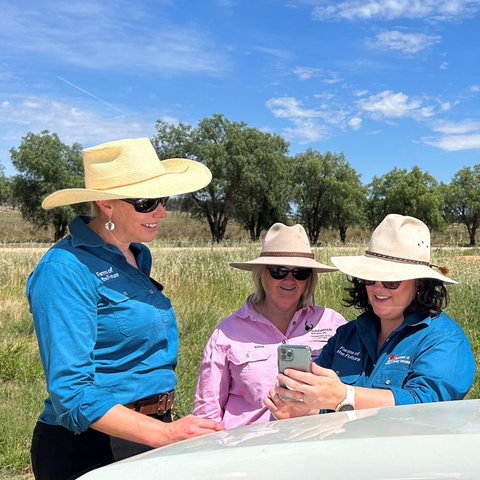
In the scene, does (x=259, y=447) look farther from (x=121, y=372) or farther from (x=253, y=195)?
(x=253, y=195)

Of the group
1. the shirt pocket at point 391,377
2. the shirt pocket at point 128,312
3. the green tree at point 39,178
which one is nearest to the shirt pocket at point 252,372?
the shirt pocket at point 391,377

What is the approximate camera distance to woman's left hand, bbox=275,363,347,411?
80.4 inches

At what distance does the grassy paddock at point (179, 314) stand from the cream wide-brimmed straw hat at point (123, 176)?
8.78 ft

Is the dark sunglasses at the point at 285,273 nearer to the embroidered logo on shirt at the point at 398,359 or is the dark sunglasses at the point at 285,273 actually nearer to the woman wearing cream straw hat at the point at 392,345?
the woman wearing cream straw hat at the point at 392,345

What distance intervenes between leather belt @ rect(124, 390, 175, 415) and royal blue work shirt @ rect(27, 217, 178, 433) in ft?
0.12

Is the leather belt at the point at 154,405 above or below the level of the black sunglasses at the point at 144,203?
below

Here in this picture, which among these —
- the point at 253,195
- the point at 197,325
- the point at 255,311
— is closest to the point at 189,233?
the point at 253,195

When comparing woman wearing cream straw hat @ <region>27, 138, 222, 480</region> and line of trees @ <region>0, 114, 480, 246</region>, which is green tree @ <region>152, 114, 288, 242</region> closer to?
line of trees @ <region>0, 114, 480, 246</region>

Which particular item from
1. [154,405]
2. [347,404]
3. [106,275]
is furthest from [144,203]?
[347,404]

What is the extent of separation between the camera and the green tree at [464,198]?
2318 inches

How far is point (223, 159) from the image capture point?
48594 millimetres

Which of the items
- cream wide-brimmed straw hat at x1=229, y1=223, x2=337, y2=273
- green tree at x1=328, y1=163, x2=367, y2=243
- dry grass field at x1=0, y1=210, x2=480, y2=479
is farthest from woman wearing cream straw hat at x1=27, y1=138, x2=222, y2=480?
green tree at x1=328, y1=163, x2=367, y2=243

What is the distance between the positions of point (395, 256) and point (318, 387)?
87 cm

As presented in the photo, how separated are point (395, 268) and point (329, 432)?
1165 mm
